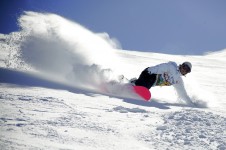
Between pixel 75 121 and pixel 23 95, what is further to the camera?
pixel 23 95

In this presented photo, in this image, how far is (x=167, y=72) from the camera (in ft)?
29.2

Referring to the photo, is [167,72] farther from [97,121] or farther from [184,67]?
[97,121]

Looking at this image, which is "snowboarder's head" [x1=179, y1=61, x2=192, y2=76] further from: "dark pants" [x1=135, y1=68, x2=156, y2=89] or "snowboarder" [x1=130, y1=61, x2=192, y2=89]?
"dark pants" [x1=135, y1=68, x2=156, y2=89]

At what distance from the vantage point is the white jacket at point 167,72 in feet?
28.7

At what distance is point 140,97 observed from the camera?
8.41 meters

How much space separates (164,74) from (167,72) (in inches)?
3.7

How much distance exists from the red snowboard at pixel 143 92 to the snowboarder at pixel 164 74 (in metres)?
0.38

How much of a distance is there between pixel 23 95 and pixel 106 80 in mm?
3591

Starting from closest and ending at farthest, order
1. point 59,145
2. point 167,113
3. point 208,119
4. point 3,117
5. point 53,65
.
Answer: point 59,145
point 3,117
point 208,119
point 167,113
point 53,65

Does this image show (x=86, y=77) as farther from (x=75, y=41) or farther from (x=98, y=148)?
(x=98, y=148)

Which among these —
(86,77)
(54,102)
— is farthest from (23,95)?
(86,77)

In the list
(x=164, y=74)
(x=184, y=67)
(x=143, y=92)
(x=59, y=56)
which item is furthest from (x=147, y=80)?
(x=59, y=56)

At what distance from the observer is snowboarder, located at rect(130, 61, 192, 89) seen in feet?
28.7

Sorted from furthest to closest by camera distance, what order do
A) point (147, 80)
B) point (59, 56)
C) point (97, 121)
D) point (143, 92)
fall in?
point (59, 56) < point (147, 80) < point (143, 92) < point (97, 121)
